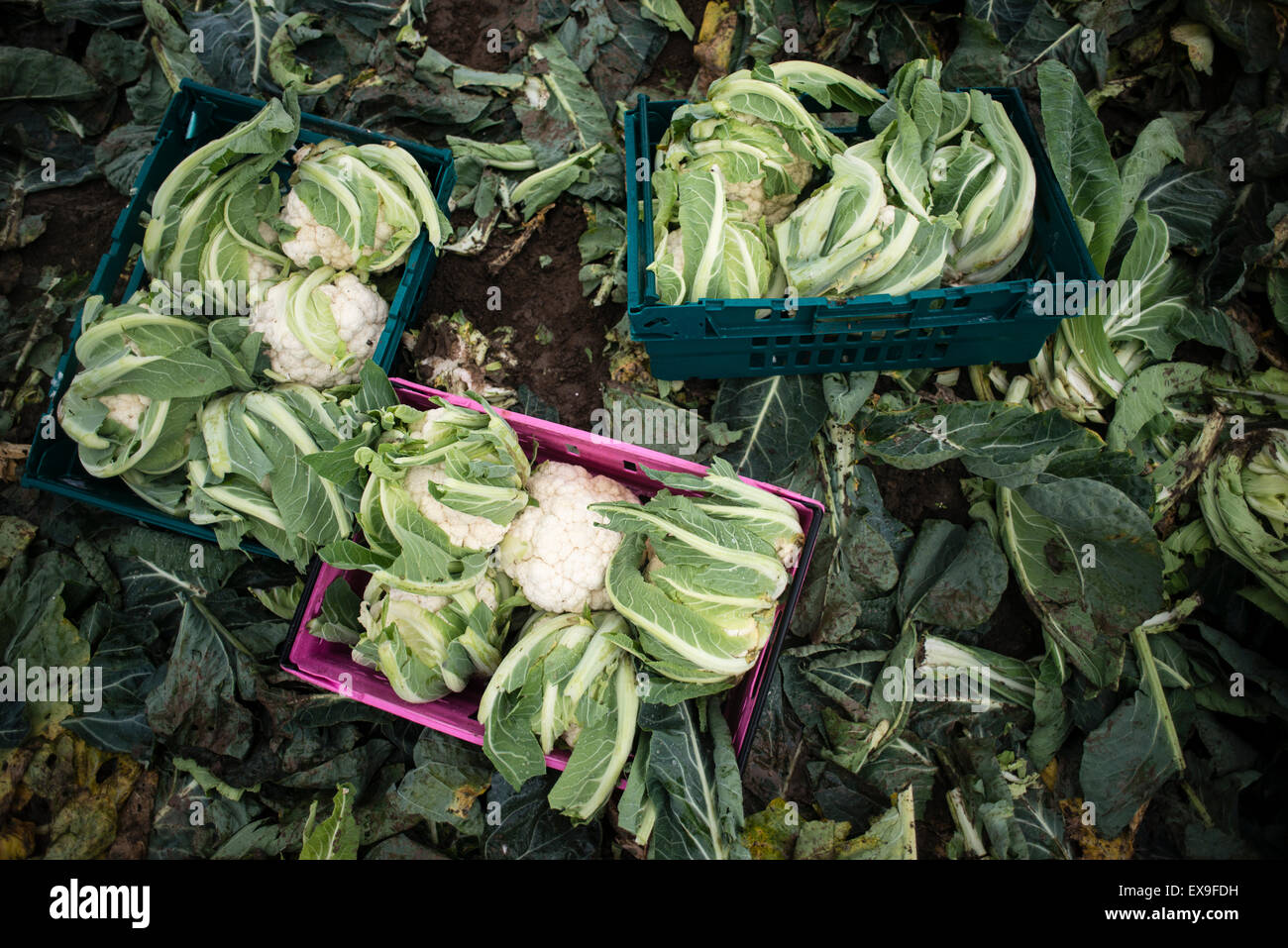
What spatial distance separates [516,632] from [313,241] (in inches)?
58.9

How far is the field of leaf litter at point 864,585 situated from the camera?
8.01 ft

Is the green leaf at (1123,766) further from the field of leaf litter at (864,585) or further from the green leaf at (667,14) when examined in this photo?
the green leaf at (667,14)

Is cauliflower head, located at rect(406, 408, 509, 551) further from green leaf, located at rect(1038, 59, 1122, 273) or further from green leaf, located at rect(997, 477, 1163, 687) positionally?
green leaf, located at rect(1038, 59, 1122, 273)

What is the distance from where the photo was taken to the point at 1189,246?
2.69m

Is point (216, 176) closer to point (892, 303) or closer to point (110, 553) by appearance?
point (110, 553)

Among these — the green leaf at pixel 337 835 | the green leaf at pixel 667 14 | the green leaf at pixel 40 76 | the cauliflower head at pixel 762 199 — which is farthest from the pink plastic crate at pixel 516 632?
the green leaf at pixel 40 76

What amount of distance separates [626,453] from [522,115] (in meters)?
1.53

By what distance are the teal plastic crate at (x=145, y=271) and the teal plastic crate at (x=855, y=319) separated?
0.81 meters

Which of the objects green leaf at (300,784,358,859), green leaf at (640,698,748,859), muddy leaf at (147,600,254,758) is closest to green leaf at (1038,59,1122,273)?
green leaf at (640,698,748,859)

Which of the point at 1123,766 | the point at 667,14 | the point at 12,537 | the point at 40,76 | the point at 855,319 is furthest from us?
the point at 40,76

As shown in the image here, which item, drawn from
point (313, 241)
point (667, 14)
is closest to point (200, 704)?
point (313, 241)

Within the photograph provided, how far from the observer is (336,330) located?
8.37 feet

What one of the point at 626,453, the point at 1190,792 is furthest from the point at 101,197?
the point at 1190,792

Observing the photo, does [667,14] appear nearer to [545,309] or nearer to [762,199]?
[762,199]
